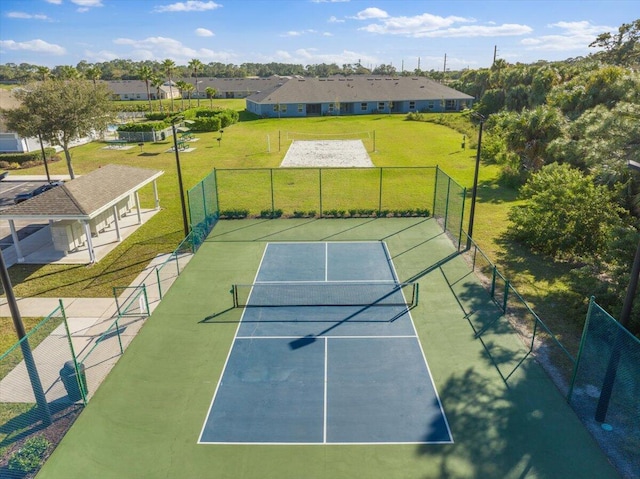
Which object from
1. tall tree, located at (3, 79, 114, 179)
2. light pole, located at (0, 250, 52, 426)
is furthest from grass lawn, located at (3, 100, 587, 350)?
light pole, located at (0, 250, 52, 426)

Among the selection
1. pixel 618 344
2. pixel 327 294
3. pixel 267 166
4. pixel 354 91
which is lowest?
pixel 327 294

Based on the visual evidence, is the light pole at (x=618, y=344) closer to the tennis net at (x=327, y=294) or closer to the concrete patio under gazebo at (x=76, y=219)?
the tennis net at (x=327, y=294)

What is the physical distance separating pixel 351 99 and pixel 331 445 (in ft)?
214

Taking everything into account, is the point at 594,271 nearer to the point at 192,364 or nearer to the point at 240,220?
the point at 192,364

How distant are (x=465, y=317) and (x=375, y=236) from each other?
785cm

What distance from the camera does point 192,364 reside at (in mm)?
12875

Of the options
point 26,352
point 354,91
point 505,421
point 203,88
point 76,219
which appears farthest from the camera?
point 203,88

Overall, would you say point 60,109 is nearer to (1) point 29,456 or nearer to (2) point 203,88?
(1) point 29,456

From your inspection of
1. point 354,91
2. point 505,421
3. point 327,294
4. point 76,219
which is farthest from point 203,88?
point 505,421

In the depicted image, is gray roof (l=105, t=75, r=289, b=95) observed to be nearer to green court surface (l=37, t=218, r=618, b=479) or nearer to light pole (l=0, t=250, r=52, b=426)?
green court surface (l=37, t=218, r=618, b=479)

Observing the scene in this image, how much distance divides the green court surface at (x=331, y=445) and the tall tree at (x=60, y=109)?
20.6 metres

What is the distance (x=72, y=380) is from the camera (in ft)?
37.1

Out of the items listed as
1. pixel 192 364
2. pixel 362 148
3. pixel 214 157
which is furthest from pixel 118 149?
pixel 192 364

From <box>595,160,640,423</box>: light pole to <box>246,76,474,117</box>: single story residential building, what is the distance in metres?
62.7
